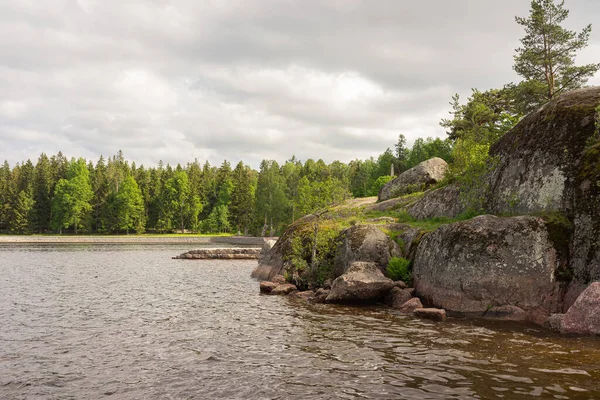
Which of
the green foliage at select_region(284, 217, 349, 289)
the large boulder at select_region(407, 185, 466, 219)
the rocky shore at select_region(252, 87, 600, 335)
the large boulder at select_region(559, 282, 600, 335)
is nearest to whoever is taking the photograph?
the large boulder at select_region(559, 282, 600, 335)

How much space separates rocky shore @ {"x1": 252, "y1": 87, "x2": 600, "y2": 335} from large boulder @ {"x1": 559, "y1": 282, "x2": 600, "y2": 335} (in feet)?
0.11

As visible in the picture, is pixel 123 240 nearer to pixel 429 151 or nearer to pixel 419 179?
pixel 429 151

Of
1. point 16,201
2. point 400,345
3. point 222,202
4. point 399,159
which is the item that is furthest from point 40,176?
point 400,345

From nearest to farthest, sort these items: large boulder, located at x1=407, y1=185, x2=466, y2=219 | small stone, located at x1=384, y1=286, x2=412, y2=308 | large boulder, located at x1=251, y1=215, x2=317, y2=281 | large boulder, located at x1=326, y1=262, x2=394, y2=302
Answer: small stone, located at x1=384, y1=286, x2=412, y2=308 < large boulder, located at x1=326, y1=262, x2=394, y2=302 < large boulder, located at x1=407, y1=185, x2=466, y2=219 < large boulder, located at x1=251, y1=215, x2=317, y2=281

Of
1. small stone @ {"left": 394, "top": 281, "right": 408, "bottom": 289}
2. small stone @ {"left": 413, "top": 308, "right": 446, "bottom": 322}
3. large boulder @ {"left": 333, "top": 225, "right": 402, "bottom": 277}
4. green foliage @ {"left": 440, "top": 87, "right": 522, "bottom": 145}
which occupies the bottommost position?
small stone @ {"left": 413, "top": 308, "right": 446, "bottom": 322}

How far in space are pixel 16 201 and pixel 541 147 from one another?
140 metres

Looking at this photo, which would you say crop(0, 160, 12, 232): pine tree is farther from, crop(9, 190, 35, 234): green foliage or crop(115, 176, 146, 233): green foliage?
crop(115, 176, 146, 233): green foliage

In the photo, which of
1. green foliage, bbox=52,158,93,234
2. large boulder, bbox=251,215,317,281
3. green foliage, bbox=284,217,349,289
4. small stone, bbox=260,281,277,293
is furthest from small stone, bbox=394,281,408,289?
green foliage, bbox=52,158,93,234

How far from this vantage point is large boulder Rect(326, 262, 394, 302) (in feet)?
76.9

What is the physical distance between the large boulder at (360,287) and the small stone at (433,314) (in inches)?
153

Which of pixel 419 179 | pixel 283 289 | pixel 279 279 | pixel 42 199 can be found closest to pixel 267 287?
pixel 283 289

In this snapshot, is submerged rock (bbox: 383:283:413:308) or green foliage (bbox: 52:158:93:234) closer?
submerged rock (bbox: 383:283:413:308)

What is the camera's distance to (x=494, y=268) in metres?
19.1

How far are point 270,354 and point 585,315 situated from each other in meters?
12.2
